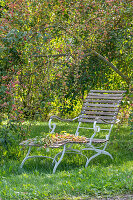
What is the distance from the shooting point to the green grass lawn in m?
3.81

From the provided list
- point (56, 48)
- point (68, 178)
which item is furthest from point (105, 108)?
point (68, 178)

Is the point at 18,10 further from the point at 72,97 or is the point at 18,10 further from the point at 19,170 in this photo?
the point at 19,170

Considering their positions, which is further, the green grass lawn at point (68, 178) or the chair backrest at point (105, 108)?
the chair backrest at point (105, 108)

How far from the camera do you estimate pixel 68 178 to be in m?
4.30

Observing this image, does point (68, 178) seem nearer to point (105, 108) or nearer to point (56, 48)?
point (105, 108)

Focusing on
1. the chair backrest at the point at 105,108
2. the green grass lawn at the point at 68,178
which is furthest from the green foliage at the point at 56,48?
the green grass lawn at the point at 68,178

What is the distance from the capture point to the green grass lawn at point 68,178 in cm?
381

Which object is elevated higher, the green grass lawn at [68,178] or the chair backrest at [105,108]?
the chair backrest at [105,108]

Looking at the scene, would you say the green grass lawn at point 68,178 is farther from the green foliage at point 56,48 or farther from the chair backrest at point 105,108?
the green foliage at point 56,48

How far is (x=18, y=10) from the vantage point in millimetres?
6188

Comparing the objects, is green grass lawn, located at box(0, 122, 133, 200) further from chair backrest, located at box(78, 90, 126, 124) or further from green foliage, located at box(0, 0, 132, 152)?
green foliage, located at box(0, 0, 132, 152)

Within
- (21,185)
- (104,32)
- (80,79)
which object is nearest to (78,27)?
(104,32)

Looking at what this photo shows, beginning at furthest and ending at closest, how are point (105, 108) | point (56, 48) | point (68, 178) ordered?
point (56, 48) → point (105, 108) → point (68, 178)

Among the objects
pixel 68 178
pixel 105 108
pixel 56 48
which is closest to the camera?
pixel 68 178
